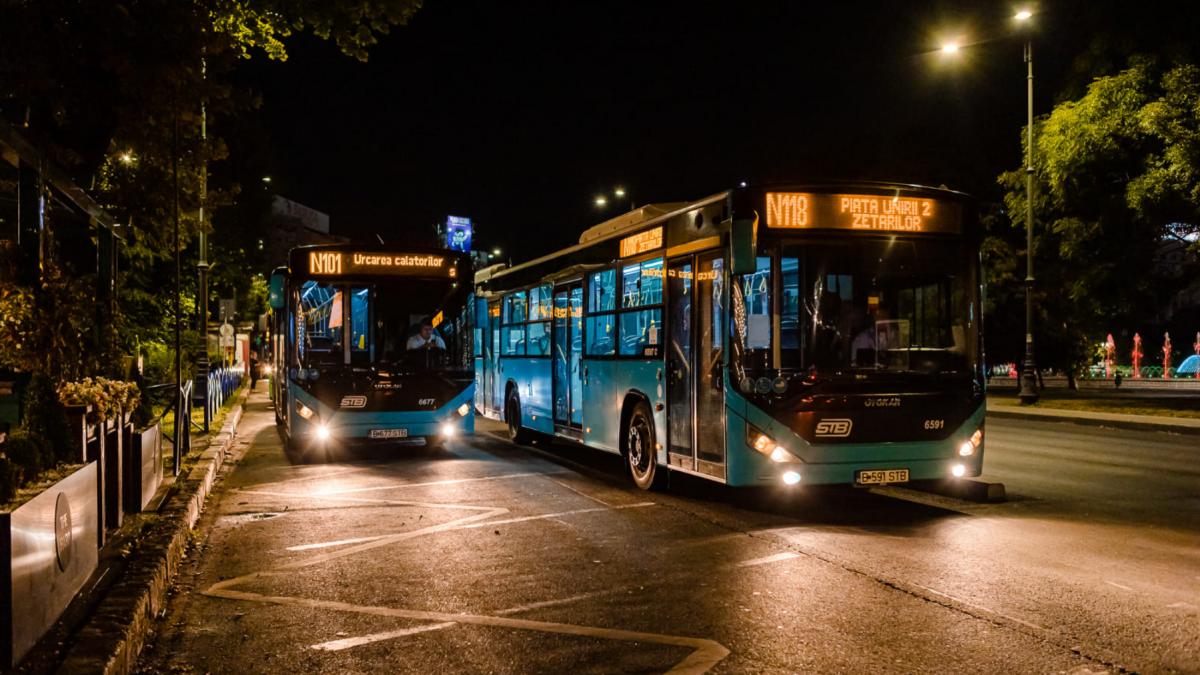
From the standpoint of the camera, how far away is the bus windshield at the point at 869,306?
9328 mm

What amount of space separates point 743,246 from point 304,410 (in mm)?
8846

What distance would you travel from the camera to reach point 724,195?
9.65m

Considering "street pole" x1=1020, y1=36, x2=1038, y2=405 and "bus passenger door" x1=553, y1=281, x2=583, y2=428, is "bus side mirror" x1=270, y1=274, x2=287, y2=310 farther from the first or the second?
"street pole" x1=1020, y1=36, x2=1038, y2=405

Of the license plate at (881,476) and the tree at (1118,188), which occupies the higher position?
the tree at (1118,188)

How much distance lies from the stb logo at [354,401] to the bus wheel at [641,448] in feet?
16.5

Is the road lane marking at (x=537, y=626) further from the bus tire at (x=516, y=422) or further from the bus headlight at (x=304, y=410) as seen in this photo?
the bus tire at (x=516, y=422)

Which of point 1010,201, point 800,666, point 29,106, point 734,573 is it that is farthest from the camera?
point 1010,201

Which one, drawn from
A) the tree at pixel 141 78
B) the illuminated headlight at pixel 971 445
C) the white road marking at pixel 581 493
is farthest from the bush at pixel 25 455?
the illuminated headlight at pixel 971 445

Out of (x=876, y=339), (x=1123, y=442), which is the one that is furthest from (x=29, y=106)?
(x=1123, y=442)

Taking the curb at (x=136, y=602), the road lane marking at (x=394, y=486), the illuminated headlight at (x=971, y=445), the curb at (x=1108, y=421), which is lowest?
the curb at (x=1108, y=421)

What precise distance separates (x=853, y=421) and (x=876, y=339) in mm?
825

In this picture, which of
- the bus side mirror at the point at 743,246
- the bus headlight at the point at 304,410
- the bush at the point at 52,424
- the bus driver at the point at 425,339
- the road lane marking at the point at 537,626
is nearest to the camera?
the road lane marking at the point at 537,626

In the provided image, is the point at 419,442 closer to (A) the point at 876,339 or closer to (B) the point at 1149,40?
(A) the point at 876,339

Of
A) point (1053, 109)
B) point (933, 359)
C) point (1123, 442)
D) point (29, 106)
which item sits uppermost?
point (1053, 109)
